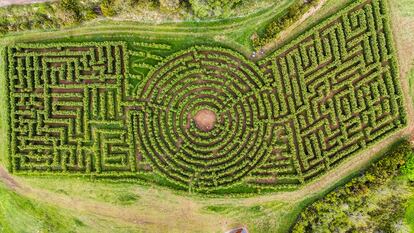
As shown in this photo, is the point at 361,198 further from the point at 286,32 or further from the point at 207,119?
the point at 286,32

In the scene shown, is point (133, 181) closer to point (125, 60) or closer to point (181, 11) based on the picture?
point (125, 60)

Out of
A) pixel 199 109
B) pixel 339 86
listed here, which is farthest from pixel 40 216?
pixel 339 86

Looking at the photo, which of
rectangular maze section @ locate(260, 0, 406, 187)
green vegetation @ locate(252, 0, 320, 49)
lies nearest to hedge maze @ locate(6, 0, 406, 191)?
rectangular maze section @ locate(260, 0, 406, 187)

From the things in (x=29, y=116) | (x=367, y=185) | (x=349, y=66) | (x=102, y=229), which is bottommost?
(x=102, y=229)

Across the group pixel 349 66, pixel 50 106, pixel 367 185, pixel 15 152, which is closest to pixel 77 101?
pixel 50 106

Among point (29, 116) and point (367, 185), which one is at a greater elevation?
point (29, 116)

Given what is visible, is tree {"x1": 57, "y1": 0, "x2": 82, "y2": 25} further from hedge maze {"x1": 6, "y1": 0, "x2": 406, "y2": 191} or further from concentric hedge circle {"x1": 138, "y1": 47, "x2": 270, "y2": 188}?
concentric hedge circle {"x1": 138, "y1": 47, "x2": 270, "y2": 188}

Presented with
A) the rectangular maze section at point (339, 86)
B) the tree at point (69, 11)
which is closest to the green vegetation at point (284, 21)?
the rectangular maze section at point (339, 86)
